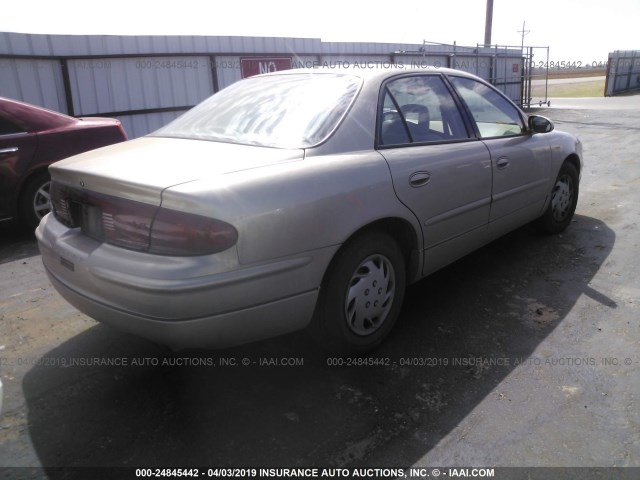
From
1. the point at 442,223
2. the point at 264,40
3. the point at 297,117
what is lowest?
the point at 442,223

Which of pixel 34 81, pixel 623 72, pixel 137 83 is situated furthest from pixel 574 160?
pixel 623 72

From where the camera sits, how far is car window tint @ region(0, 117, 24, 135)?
525 centimetres

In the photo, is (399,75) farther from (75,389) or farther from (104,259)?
(75,389)

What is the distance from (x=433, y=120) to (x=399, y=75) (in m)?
0.39

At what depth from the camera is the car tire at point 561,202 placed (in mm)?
4902

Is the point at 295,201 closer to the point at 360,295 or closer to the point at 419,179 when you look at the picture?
the point at 360,295

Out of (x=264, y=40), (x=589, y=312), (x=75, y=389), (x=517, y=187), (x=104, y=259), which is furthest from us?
(x=264, y=40)

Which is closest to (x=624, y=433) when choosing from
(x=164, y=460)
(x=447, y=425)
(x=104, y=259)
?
(x=447, y=425)

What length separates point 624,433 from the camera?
2.40m

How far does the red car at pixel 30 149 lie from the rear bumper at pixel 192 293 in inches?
126

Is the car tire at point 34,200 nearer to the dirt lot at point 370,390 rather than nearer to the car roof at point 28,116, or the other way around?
the car roof at point 28,116

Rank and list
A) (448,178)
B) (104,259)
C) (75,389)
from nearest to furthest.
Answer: (104,259)
(75,389)
(448,178)

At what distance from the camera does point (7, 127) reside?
5281mm

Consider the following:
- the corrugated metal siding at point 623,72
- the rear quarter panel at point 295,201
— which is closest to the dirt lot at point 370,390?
the rear quarter panel at point 295,201
